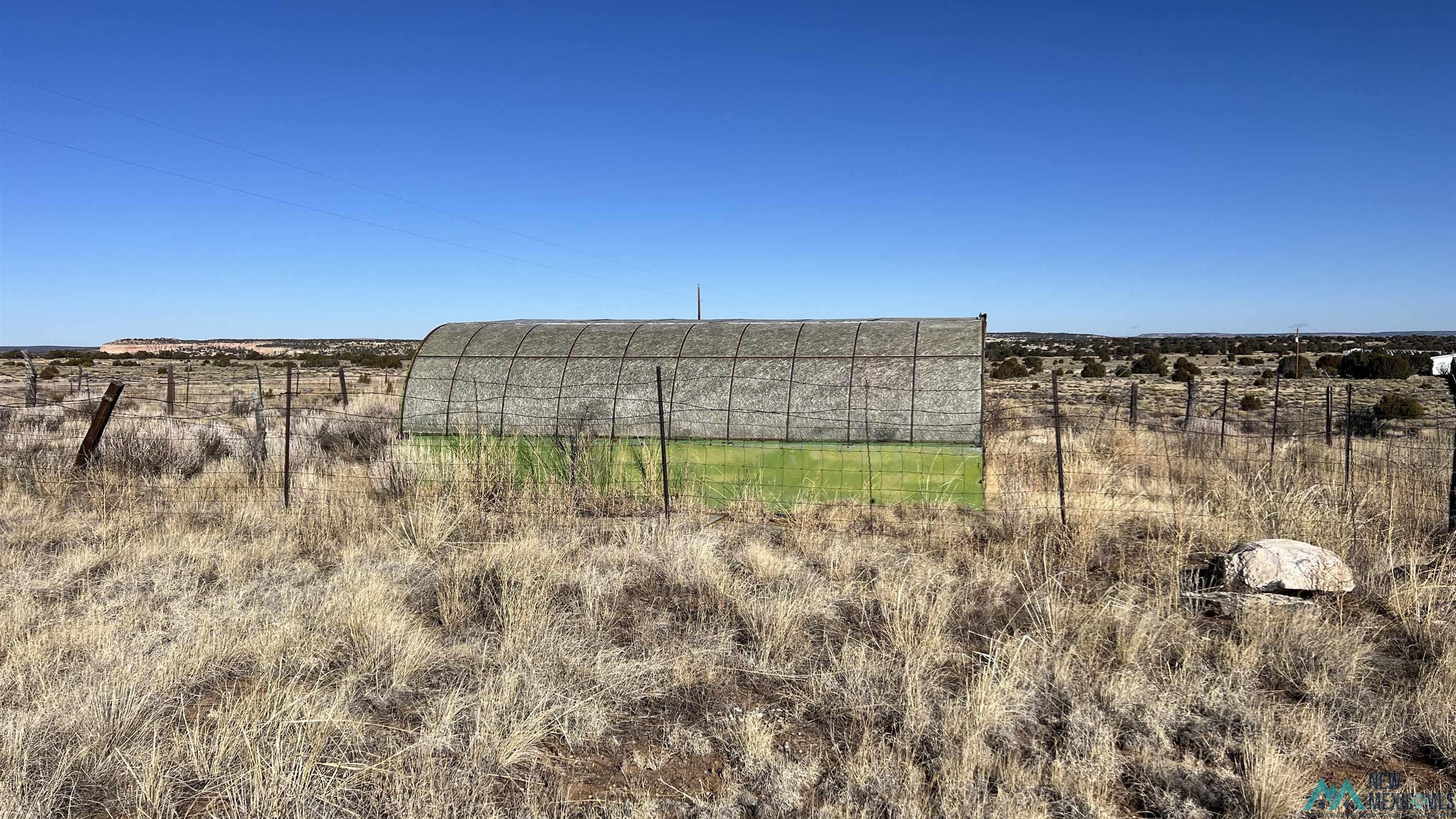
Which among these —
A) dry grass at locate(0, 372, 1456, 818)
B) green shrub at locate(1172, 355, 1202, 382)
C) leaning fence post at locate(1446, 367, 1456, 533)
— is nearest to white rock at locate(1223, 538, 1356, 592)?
dry grass at locate(0, 372, 1456, 818)

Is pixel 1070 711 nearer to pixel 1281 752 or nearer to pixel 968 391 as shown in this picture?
pixel 1281 752

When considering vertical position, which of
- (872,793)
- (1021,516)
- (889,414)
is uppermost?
(889,414)

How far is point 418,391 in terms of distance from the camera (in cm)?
1089

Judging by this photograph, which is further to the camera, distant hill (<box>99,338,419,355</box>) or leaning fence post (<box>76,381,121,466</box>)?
distant hill (<box>99,338,419,355</box>)

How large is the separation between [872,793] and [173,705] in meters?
3.79

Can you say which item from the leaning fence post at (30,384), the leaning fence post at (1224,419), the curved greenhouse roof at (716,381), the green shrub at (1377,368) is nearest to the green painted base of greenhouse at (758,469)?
the curved greenhouse roof at (716,381)

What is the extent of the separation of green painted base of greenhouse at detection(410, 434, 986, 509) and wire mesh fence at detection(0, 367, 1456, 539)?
0.06ft

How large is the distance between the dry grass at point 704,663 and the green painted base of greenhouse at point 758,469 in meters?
0.62

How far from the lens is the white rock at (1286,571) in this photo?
19.7 feet

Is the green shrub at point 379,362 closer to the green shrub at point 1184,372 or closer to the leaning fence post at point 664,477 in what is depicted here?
the green shrub at point 1184,372

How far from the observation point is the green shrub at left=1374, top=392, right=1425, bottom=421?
64.5ft

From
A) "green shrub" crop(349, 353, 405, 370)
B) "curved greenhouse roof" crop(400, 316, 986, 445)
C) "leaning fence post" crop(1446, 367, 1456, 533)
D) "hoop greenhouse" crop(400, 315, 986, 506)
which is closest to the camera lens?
"leaning fence post" crop(1446, 367, 1456, 533)

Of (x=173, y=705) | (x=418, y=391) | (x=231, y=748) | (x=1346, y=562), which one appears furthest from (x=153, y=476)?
(x=1346, y=562)

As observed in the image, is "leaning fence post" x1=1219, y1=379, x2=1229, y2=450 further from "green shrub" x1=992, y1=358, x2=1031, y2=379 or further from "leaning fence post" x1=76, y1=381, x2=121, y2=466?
"leaning fence post" x1=76, y1=381, x2=121, y2=466
